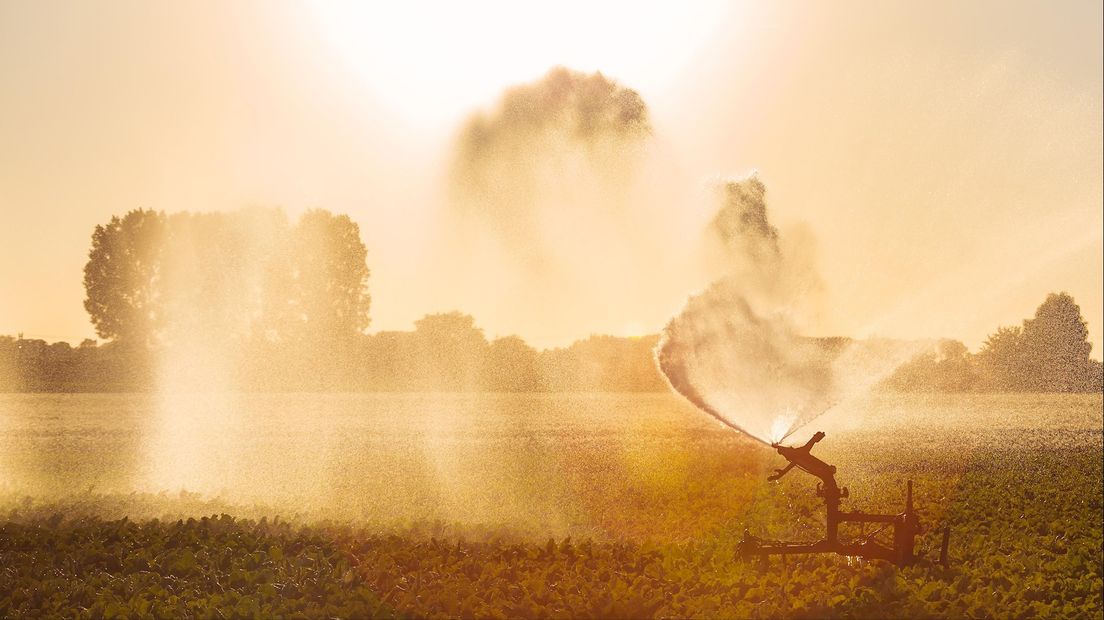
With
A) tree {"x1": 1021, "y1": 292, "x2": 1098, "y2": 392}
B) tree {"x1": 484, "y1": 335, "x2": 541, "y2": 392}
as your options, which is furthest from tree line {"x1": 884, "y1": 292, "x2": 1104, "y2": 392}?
tree {"x1": 484, "y1": 335, "x2": 541, "y2": 392}

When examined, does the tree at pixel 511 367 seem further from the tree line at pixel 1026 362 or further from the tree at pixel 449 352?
the tree line at pixel 1026 362

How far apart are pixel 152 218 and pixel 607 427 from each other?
3893 centimetres

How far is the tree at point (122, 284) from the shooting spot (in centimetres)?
6012

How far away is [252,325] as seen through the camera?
58.2m

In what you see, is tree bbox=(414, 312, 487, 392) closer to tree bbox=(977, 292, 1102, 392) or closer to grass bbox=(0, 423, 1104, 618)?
grass bbox=(0, 423, 1104, 618)

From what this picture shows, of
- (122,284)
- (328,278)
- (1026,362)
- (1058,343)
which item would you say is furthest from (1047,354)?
(122,284)

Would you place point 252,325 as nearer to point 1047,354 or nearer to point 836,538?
point 836,538

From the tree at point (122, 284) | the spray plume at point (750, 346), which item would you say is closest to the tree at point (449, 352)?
the tree at point (122, 284)

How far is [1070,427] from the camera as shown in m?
51.4

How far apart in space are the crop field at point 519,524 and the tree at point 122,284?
1951cm

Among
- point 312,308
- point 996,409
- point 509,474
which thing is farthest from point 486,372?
point 509,474

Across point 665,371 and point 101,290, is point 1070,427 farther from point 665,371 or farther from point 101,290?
point 101,290

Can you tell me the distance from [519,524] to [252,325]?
4293cm

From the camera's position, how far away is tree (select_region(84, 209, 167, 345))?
6012 centimetres
